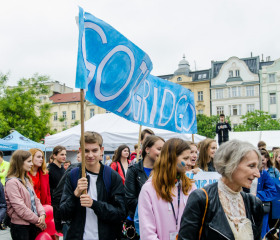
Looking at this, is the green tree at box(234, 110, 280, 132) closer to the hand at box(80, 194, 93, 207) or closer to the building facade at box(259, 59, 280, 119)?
the building facade at box(259, 59, 280, 119)

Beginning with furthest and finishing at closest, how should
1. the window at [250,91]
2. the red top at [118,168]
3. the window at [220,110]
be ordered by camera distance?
the window at [220,110]
the window at [250,91]
the red top at [118,168]

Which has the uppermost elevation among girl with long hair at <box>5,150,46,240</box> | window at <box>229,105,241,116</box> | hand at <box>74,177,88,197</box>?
window at <box>229,105,241,116</box>

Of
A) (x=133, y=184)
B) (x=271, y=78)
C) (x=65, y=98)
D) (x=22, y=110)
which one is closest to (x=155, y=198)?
(x=133, y=184)

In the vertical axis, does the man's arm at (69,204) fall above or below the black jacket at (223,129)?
below

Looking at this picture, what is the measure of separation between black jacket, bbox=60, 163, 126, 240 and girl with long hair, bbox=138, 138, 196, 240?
38 cm

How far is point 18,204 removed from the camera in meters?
4.21

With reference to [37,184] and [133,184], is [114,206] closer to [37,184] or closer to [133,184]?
[133,184]

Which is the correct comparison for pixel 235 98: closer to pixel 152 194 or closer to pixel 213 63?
pixel 213 63

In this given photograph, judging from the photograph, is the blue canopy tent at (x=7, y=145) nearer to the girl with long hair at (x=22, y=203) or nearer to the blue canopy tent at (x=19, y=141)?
the blue canopy tent at (x=19, y=141)

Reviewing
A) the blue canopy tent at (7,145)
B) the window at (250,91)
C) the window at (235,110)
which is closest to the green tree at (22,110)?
the blue canopy tent at (7,145)

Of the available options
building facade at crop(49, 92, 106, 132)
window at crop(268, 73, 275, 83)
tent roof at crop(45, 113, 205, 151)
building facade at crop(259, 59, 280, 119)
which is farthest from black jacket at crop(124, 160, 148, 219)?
building facade at crop(49, 92, 106, 132)

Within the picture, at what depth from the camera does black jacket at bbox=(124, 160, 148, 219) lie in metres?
3.39

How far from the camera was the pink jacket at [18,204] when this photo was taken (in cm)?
421

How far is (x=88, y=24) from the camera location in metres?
3.43
